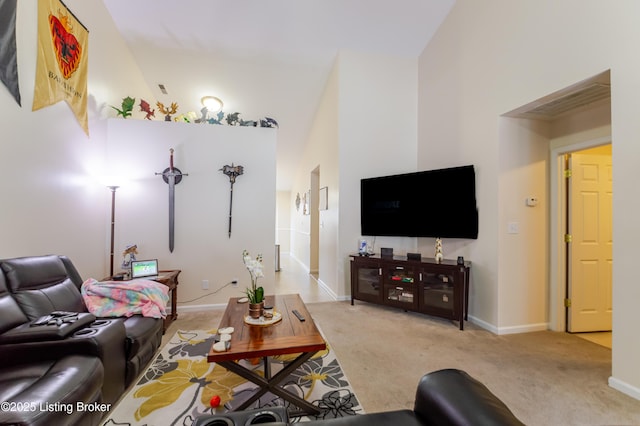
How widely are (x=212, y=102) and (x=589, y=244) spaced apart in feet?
19.9

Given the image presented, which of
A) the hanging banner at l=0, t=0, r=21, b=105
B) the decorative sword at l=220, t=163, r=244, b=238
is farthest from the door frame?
the hanging banner at l=0, t=0, r=21, b=105

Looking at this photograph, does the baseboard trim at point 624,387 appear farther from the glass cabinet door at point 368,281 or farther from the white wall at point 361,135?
the white wall at point 361,135

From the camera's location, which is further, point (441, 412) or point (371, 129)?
point (371, 129)

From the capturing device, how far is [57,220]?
2.50m

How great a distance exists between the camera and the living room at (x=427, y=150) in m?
1.99

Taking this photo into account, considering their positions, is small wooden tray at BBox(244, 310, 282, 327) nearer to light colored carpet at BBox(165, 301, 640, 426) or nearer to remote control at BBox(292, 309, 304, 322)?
remote control at BBox(292, 309, 304, 322)

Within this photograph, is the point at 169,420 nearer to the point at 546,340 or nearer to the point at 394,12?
the point at 546,340

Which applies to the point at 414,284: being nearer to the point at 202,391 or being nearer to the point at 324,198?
the point at 324,198

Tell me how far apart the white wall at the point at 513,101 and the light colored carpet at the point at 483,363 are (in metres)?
0.27

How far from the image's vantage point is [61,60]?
247cm

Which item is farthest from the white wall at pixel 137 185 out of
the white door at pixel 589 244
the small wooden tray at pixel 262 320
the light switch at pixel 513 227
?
the white door at pixel 589 244

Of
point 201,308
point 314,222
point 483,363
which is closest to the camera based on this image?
point 483,363

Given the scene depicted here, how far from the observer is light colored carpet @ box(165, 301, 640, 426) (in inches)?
69.8

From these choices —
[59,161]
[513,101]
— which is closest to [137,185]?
[59,161]
